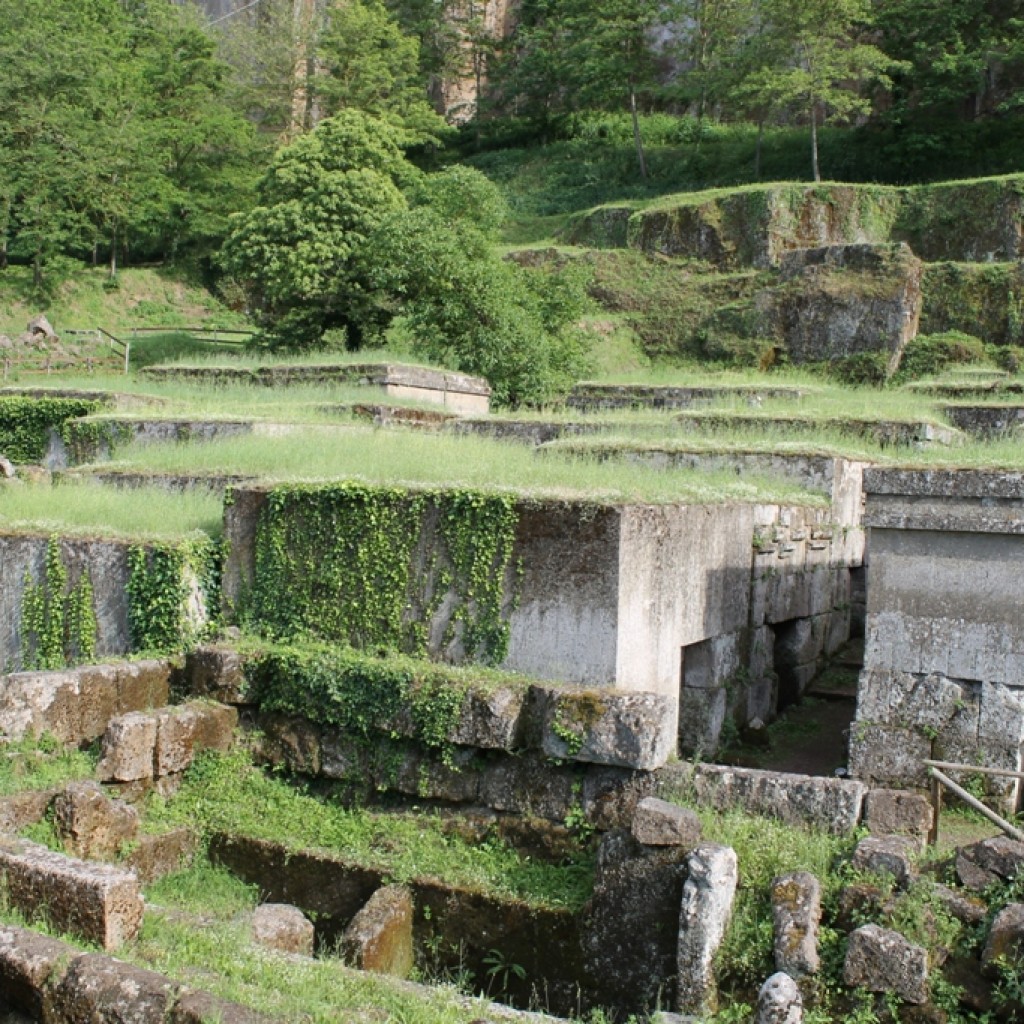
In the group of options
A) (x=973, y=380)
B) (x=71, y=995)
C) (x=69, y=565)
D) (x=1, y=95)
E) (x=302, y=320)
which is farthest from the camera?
(x=1, y=95)

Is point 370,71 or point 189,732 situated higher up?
point 370,71

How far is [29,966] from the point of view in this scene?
175 inches

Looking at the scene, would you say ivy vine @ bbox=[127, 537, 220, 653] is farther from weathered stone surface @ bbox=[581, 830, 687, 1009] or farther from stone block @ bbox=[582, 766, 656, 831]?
weathered stone surface @ bbox=[581, 830, 687, 1009]

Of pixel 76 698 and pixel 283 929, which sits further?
pixel 76 698

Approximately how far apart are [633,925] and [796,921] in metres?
0.93

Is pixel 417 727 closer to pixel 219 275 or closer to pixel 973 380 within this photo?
pixel 973 380

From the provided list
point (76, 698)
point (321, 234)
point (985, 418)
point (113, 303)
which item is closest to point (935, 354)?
point (985, 418)

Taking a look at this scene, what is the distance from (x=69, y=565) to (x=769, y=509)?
574 cm

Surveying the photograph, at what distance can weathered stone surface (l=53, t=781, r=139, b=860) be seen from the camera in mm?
6309

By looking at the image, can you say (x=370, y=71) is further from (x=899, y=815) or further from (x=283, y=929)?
(x=899, y=815)

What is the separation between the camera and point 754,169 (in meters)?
37.3

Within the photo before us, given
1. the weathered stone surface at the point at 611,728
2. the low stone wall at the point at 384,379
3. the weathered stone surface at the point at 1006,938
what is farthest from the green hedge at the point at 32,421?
the weathered stone surface at the point at 1006,938

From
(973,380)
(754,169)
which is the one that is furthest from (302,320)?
(754,169)

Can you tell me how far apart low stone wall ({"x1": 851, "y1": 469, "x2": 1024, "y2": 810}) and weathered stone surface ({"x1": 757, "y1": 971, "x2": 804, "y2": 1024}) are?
2.31 metres
